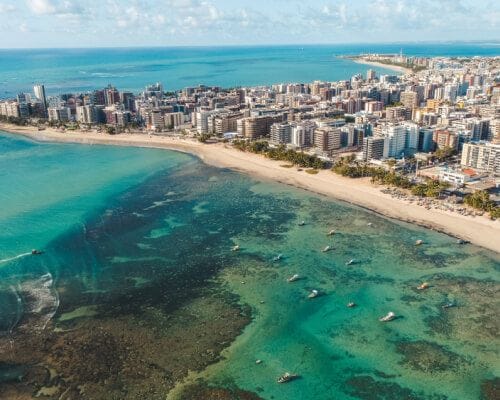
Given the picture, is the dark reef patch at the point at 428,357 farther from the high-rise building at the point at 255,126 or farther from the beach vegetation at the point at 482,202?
the high-rise building at the point at 255,126

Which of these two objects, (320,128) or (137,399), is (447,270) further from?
(320,128)

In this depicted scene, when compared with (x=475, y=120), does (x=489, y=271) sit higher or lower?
lower

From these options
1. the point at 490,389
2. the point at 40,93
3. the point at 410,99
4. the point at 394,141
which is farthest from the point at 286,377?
the point at 40,93

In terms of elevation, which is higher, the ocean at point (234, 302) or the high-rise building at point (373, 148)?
the high-rise building at point (373, 148)

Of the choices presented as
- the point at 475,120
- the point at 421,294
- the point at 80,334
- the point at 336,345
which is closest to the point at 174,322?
the point at 80,334

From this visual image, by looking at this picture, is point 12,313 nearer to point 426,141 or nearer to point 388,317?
point 388,317

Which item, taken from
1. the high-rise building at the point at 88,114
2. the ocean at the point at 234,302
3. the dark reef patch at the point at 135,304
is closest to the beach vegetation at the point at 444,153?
the ocean at the point at 234,302
